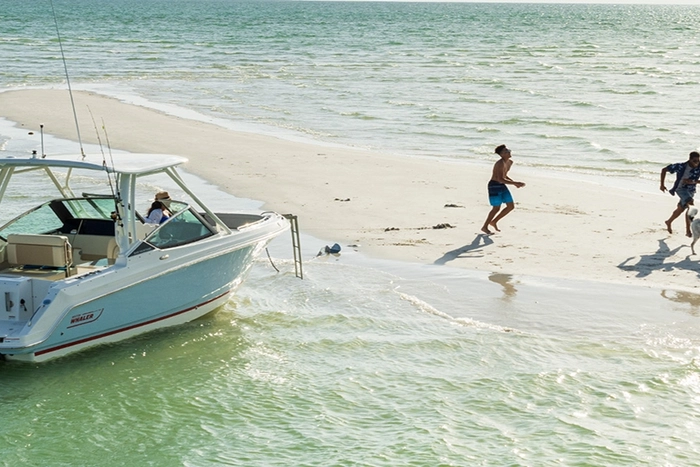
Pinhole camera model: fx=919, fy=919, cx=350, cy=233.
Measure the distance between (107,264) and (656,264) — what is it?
6316 mm

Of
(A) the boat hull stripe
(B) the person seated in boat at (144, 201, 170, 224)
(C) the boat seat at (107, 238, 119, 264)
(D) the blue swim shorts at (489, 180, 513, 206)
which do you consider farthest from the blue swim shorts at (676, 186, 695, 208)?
(C) the boat seat at (107, 238, 119, 264)

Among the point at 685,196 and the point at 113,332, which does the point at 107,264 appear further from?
the point at 685,196

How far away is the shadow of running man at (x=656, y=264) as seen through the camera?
10609mm

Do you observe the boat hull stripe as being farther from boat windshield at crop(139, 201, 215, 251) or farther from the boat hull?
boat windshield at crop(139, 201, 215, 251)

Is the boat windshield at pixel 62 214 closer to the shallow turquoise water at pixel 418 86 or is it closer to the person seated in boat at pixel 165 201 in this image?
the person seated in boat at pixel 165 201

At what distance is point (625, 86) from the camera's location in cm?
3547

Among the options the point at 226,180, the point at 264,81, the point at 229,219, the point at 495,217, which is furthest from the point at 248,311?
the point at 264,81

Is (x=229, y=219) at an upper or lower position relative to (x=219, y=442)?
upper

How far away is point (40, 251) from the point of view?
26.4 ft

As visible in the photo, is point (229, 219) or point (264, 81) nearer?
point (229, 219)

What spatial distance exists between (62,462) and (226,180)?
9.80 meters

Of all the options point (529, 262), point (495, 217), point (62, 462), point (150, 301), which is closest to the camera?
point (62, 462)

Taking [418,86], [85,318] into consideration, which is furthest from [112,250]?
[418,86]

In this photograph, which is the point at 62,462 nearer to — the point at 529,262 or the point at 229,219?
the point at 229,219
